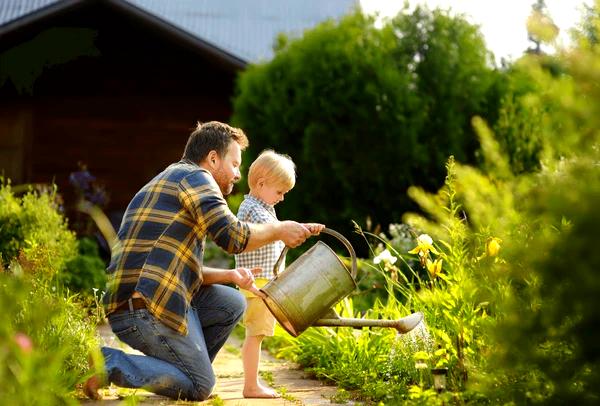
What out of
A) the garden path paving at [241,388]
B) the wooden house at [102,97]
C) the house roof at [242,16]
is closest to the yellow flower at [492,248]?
the garden path paving at [241,388]

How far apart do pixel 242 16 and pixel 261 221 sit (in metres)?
10.5

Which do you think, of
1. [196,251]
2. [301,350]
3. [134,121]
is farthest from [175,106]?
[196,251]

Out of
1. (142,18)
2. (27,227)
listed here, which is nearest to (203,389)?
(27,227)

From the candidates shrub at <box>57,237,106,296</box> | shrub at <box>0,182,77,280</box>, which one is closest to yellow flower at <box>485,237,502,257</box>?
shrub at <box>0,182,77,280</box>

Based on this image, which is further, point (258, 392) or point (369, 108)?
point (369, 108)

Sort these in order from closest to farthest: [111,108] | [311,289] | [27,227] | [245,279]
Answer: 1. [311,289]
2. [245,279]
3. [27,227]
4. [111,108]

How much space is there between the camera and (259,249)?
4.69m

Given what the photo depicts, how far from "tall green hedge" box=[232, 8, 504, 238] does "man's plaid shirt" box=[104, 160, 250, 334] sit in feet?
16.6

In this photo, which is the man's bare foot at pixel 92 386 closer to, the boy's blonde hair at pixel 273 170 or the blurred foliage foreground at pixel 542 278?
the blurred foliage foreground at pixel 542 278

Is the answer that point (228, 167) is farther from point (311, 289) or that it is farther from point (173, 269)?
point (311, 289)

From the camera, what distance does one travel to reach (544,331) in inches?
101

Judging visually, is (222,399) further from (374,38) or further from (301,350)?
(374,38)

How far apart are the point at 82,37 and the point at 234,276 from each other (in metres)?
9.28

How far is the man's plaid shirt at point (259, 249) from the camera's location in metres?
4.61
